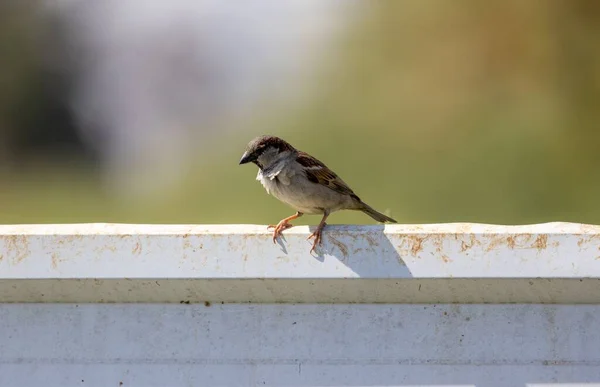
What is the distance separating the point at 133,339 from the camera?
2826mm

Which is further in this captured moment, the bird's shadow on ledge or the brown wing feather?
the brown wing feather

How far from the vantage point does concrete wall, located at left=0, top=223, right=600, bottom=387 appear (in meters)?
2.70

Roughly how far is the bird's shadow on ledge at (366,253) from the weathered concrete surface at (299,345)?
0.41 ft

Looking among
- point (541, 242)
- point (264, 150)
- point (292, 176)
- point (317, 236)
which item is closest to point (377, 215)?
point (292, 176)

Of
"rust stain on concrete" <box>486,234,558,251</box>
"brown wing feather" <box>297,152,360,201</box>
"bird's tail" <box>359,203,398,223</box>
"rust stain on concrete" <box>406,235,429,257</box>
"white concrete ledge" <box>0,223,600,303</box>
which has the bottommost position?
"white concrete ledge" <box>0,223,600,303</box>

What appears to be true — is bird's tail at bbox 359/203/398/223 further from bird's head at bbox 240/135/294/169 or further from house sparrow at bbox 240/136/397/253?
bird's head at bbox 240/135/294/169

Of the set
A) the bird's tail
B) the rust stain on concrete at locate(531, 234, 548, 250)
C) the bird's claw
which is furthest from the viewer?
the bird's tail

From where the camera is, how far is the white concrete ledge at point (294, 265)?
2.69m

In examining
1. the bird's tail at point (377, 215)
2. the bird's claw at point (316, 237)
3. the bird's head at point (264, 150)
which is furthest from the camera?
the bird's tail at point (377, 215)

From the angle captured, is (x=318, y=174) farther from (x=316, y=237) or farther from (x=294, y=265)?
(x=294, y=265)

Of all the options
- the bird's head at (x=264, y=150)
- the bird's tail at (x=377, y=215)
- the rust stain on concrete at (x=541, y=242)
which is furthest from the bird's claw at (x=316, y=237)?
the bird's tail at (x=377, y=215)

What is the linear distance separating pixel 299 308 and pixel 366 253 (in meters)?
0.26

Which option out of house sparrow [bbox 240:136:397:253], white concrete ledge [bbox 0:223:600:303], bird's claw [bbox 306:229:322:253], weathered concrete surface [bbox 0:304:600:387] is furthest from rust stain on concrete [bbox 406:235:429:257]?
house sparrow [bbox 240:136:397:253]

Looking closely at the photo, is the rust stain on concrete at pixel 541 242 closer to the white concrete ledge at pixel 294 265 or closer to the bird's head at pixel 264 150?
the white concrete ledge at pixel 294 265
